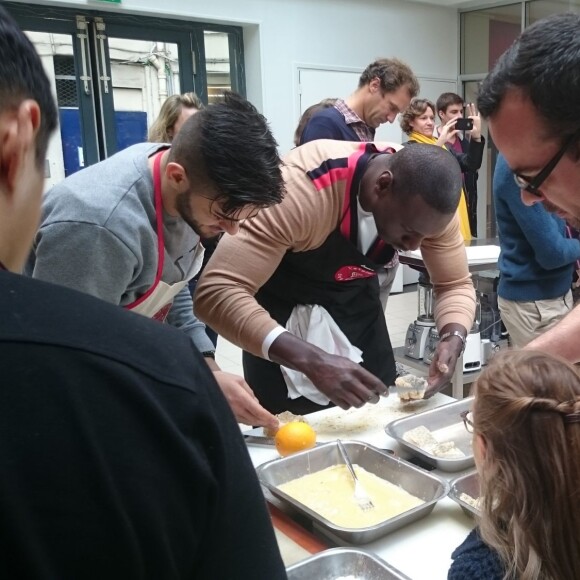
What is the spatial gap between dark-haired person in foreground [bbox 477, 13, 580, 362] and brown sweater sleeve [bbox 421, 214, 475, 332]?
0.77 metres

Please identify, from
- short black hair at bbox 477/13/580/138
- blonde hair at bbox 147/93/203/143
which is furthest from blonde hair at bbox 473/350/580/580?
blonde hair at bbox 147/93/203/143

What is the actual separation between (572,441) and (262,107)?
505 cm

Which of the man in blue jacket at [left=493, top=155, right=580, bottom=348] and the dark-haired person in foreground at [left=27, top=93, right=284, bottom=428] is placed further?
the man in blue jacket at [left=493, top=155, right=580, bottom=348]

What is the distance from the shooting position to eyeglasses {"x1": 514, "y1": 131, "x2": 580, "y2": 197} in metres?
1.07

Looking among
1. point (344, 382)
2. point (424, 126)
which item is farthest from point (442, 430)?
point (424, 126)

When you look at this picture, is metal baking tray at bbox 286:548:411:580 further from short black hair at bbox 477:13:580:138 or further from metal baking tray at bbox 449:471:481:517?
short black hair at bbox 477:13:580:138

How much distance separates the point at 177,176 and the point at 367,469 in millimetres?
812

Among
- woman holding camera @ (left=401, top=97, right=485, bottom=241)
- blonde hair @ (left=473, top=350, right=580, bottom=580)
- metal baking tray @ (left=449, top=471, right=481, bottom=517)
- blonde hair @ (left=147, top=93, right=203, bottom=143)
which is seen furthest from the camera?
woman holding camera @ (left=401, top=97, right=485, bottom=241)

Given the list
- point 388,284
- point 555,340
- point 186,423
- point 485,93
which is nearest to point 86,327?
point 186,423

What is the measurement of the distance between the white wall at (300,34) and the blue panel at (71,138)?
0.80m

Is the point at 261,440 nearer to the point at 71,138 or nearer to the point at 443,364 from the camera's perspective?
the point at 443,364

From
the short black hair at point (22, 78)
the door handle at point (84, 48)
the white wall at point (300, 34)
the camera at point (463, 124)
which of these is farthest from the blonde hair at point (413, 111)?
the short black hair at point (22, 78)

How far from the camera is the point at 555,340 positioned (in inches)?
57.8

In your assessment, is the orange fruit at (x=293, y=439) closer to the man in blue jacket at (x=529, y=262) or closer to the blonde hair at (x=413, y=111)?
the man in blue jacket at (x=529, y=262)
